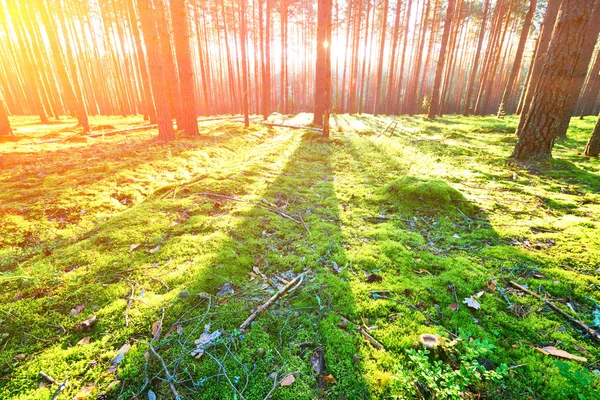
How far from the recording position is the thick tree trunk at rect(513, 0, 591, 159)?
5730mm

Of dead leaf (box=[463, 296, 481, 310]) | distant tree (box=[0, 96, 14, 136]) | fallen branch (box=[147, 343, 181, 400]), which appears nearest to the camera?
fallen branch (box=[147, 343, 181, 400])

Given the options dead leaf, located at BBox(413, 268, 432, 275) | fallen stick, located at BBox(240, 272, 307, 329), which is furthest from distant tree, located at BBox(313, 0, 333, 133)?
fallen stick, located at BBox(240, 272, 307, 329)

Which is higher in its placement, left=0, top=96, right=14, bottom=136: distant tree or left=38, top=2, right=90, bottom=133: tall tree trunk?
left=38, top=2, right=90, bottom=133: tall tree trunk

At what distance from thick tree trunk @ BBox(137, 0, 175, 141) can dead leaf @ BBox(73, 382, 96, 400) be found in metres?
9.90

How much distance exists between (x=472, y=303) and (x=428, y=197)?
115 inches

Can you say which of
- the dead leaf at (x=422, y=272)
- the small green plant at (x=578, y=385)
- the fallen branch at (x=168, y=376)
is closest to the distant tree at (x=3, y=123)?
the fallen branch at (x=168, y=376)

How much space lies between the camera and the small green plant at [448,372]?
164 centimetres

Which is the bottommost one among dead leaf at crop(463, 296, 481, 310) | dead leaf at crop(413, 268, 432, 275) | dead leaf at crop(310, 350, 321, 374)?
dead leaf at crop(310, 350, 321, 374)

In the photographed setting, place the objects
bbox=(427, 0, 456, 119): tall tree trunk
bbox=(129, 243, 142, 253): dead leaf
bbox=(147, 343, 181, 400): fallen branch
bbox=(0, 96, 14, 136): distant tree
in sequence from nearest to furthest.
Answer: bbox=(147, 343, 181, 400): fallen branch < bbox=(129, 243, 142, 253): dead leaf < bbox=(0, 96, 14, 136): distant tree < bbox=(427, 0, 456, 119): tall tree trunk

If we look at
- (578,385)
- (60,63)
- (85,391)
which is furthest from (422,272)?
(60,63)

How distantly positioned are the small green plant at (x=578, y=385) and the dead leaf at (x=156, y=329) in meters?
2.91

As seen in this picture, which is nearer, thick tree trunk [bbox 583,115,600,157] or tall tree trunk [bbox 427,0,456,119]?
thick tree trunk [bbox 583,115,600,157]

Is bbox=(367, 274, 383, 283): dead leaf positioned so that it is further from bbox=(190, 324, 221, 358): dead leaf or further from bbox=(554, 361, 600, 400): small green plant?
bbox=(190, 324, 221, 358): dead leaf

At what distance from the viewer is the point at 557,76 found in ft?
19.9
